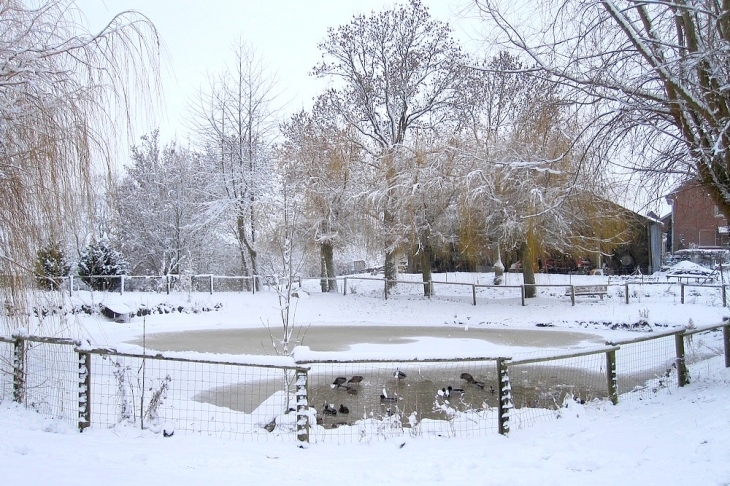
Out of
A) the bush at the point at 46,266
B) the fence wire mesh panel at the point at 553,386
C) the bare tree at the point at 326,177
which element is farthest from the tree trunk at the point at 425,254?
the bush at the point at 46,266

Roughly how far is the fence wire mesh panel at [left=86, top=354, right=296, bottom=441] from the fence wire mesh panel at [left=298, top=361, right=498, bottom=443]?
54 centimetres

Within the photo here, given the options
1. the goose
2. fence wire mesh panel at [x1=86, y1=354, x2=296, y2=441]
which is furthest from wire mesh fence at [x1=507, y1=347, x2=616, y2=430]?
fence wire mesh panel at [x1=86, y1=354, x2=296, y2=441]

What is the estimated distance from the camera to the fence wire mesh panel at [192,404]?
562cm

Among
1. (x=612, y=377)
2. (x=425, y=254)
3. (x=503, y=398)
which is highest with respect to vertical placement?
(x=425, y=254)

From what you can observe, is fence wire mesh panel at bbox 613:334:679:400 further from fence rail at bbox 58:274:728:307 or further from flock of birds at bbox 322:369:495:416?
fence rail at bbox 58:274:728:307

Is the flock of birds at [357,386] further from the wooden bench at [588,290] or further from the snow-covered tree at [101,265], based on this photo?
the snow-covered tree at [101,265]

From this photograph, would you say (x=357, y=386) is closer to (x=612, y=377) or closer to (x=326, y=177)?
(x=612, y=377)

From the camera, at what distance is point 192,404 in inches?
305

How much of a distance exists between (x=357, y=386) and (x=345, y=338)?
599 centimetres

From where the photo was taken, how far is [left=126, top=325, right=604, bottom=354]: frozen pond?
13.5 metres

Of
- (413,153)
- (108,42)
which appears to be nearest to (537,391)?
(108,42)

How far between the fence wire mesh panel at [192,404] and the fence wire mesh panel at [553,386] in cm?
276

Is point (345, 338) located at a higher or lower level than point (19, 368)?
lower

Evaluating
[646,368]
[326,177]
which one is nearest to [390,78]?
→ [326,177]
